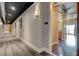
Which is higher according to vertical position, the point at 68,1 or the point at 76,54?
the point at 68,1

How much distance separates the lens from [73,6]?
2.39 meters

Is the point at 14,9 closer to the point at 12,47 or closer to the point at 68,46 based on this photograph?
the point at 12,47

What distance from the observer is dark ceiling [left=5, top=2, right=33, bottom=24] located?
2.41 metres

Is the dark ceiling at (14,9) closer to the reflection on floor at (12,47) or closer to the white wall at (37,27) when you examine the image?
the white wall at (37,27)

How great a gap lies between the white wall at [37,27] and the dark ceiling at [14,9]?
0.22 ft

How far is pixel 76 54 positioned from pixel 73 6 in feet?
2.56

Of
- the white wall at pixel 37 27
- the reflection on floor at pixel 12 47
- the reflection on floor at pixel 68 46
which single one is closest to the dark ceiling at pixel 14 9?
the white wall at pixel 37 27

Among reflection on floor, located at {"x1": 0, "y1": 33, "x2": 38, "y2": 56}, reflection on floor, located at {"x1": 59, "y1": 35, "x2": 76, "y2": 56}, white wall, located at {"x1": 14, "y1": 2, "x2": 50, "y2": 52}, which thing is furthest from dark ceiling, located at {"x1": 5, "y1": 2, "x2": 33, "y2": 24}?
reflection on floor, located at {"x1": 59, "y1": 35, "x2": 76, "y2": 56}

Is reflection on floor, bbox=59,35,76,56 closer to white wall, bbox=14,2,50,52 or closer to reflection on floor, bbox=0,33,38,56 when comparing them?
white wall, bbox=14,2,50,52

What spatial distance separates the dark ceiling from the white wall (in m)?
0.07

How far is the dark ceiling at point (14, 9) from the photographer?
7.91ft

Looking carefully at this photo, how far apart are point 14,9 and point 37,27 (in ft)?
1.57

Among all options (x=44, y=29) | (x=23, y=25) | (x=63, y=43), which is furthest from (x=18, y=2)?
(x=63, y=43)

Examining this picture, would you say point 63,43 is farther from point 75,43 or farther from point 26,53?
point 26,53
